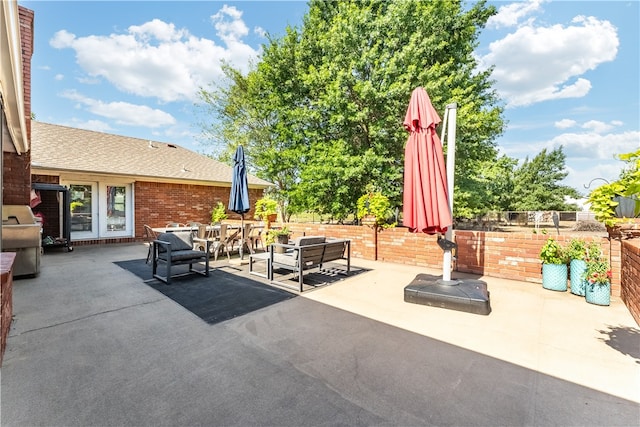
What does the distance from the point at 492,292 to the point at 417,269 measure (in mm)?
2026

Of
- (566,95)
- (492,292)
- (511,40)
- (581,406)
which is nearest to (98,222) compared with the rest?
(492,292)

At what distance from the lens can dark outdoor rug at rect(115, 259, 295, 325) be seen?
4.19 metres

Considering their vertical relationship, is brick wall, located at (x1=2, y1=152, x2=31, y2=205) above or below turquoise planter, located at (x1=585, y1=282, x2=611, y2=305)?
above

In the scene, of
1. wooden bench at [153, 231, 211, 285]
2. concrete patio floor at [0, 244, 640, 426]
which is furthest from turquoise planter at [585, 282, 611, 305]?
wooden bench at [153, 231, 211, 285]

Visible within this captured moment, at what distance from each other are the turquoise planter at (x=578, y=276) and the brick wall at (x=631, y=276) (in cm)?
49

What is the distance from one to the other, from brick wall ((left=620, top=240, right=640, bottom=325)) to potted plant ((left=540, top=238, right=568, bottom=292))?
719mm

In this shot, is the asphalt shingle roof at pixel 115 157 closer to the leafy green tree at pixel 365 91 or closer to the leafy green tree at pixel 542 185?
the leafy green tree at pixel 365 91

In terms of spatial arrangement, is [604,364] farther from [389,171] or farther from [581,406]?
[389,171]

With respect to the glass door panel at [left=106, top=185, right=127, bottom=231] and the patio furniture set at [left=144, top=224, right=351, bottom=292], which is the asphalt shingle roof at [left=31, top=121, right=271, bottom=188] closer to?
the glass door panel at [left=106, top=185, right=127, bottom=231]

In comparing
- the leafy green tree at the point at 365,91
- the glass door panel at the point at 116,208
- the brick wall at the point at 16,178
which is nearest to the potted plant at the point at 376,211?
the leafy green tree at the point at 365,91

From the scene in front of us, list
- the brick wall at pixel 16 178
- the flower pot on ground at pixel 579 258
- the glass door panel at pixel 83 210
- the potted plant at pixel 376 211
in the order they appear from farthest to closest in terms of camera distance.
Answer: the glass door panel at pixel 83 210, the potted plant at pixel 376 211, the brick wall at pixel 16 178, the flower pot on ground at pixel 579 258

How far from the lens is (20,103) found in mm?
4426

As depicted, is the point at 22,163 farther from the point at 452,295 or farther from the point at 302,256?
the point at 452,295

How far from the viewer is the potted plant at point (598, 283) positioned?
170 inches
